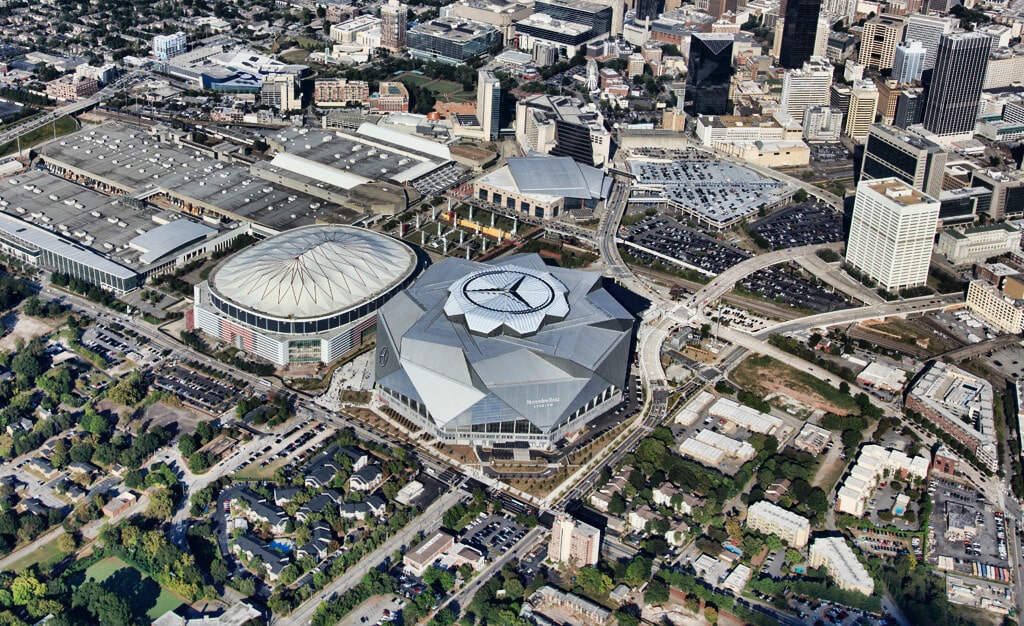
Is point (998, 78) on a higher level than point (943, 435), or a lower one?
higher

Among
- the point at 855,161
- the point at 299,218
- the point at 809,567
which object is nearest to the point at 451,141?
the point at 299,218

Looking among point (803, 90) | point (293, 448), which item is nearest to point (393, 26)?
point (803, 90)

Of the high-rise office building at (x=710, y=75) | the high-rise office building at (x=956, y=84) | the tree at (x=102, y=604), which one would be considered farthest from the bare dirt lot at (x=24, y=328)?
the high-rise office building at (x=956, y=84)

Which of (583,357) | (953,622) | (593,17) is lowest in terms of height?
(953,622)

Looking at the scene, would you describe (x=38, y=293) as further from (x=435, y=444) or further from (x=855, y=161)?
(x=855, y=161)

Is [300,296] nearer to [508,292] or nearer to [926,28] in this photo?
[508,292]
